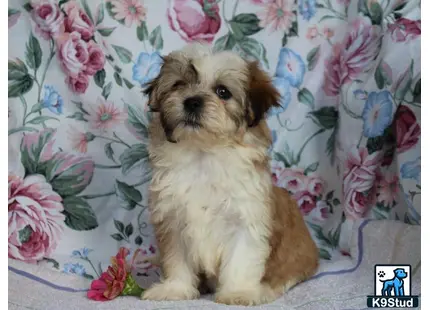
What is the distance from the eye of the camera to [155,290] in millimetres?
3031

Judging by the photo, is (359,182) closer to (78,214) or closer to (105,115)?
(105,115)

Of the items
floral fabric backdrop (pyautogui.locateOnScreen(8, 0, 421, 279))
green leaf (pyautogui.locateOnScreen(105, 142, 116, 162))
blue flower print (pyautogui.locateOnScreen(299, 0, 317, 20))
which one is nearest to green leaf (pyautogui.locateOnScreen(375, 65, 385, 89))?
floral fabric backdrop (pyautogui.locateOnScreen(8, 0, 421, 279))

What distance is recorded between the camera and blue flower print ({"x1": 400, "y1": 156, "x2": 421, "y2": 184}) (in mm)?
3645

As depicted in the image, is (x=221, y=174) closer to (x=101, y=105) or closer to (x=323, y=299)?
(x=323, y=299)

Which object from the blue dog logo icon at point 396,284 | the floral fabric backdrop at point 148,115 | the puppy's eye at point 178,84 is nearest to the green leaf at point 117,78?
the floral fabric backdrop at point 148,115

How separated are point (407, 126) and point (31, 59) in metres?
2.18

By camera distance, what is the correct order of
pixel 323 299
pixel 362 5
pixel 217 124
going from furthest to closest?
pixel 362 5, pixel 323 299, pixel 217 124

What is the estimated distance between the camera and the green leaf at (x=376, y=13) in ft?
13.1

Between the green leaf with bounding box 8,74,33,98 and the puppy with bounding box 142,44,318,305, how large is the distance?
1.14 m

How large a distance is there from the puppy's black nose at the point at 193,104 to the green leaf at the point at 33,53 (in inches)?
56.6

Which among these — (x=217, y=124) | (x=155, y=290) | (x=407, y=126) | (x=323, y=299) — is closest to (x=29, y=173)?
(x=155, y=290)

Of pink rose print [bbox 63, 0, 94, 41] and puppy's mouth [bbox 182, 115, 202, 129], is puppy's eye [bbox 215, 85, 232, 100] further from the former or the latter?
pink rose print [bbox 63, 0, 94, 41]

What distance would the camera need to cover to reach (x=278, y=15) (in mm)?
4117

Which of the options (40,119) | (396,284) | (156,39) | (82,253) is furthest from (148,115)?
(396,284)
